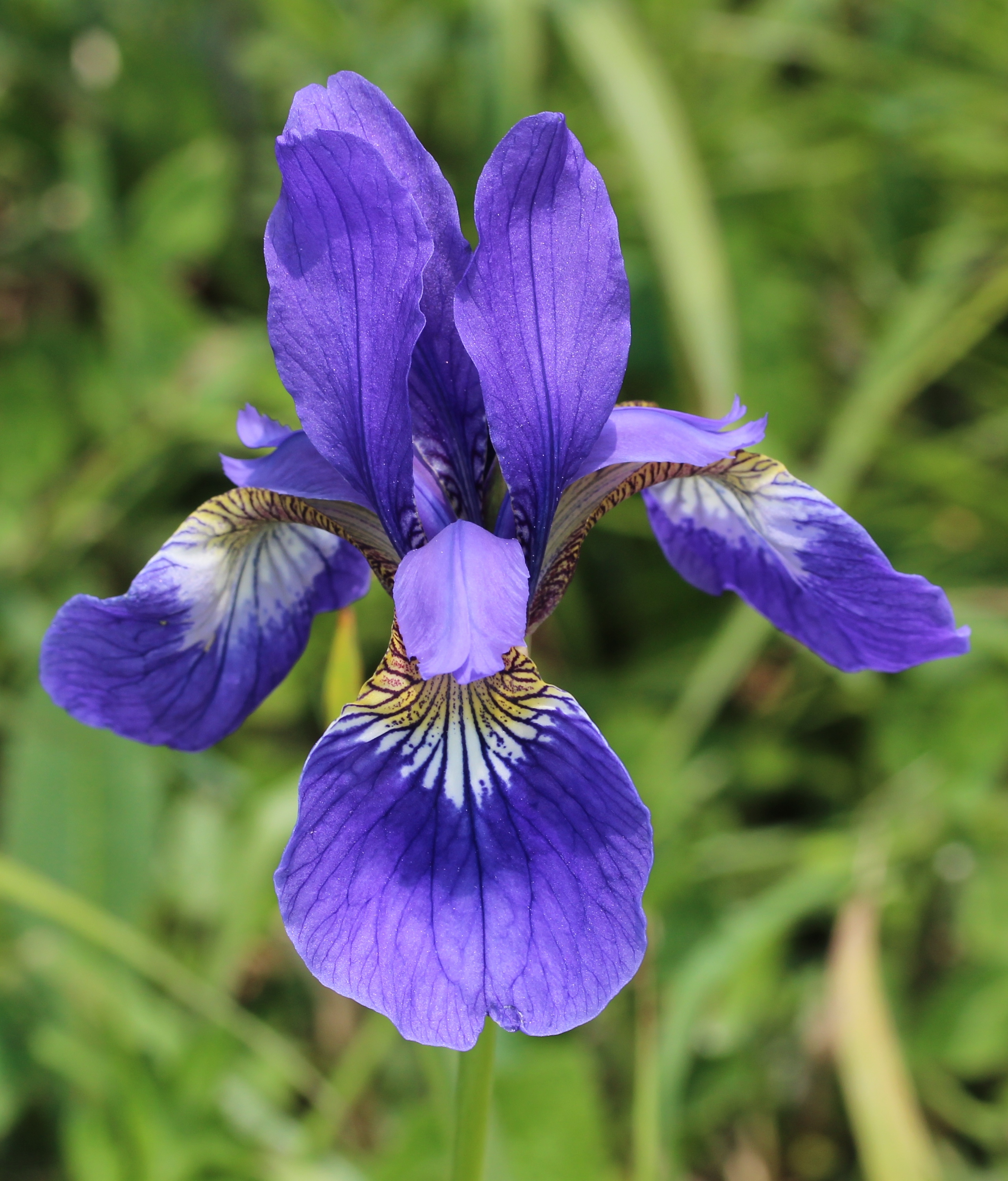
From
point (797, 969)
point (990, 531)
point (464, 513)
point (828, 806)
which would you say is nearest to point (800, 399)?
point (990, 531)

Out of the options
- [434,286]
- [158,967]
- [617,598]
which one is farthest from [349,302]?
[617,598]

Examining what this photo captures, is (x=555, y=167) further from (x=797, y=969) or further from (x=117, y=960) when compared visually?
(x=797, y=969)

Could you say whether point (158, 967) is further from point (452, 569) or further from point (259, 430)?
point (452, 569)

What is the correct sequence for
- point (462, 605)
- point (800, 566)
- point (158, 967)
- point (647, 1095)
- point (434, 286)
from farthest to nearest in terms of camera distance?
point (158, 967)
point (647, 1095)
point (800, 566)
point (434, 286)
point (462, 605)

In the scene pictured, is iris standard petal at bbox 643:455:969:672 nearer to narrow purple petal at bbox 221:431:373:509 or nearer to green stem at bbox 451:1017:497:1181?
narrow purple petal at bbox 221:431:373:509

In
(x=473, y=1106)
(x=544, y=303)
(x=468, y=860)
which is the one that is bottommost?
(x=473, y=1106)
